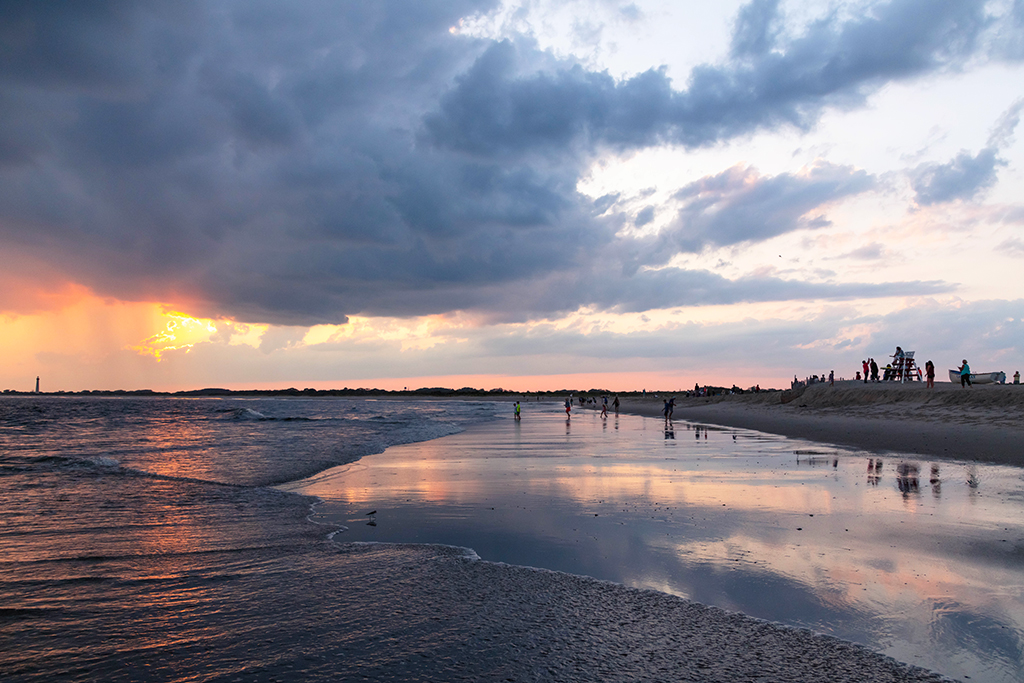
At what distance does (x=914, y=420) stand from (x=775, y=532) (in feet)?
90.8

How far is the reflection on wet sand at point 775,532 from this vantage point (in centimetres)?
573

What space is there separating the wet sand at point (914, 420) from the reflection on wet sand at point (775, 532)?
4.05 m

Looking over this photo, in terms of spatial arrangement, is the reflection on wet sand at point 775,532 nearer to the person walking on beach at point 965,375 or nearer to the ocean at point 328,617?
the ocean at point 328,617

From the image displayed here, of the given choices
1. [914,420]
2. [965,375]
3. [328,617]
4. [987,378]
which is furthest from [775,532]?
[987,378]

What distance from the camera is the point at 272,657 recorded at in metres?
4.92

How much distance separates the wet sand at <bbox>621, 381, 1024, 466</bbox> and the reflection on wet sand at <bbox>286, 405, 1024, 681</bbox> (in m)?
4.05

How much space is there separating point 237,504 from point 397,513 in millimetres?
3972

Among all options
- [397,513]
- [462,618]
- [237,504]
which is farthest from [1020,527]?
[237,504]

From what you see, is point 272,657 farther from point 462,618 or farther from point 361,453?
point 361,453

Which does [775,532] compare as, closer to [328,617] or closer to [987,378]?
[328,617]

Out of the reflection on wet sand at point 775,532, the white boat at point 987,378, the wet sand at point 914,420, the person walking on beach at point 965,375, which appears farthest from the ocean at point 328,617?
the white boat at point 987,378

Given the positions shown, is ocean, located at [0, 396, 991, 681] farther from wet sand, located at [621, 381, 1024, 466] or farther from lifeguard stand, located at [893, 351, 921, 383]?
lifeguard stand, located at [893, 351, 921, 383]

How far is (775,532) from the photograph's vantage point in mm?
9070

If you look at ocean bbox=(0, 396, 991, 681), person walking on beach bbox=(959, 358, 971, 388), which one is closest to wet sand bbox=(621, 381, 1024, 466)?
person walking on beach bbox=(959, 358, 971, 388)
